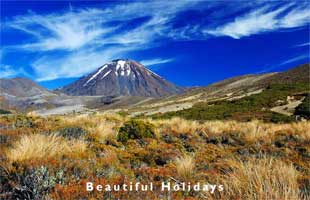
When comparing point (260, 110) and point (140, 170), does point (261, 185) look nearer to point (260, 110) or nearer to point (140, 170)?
point (140, 170)

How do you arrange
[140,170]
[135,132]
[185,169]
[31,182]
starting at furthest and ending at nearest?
[135,132], [140,170], [185,169], [31,182]

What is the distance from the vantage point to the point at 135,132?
13.9 m

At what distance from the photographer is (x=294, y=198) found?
4793 mm

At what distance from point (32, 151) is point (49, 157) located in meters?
0.36

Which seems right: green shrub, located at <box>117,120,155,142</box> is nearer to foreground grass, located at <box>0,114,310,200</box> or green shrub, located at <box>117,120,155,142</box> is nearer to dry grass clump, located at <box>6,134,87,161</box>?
foreground grass, located at <box>0,114,310,200</box>

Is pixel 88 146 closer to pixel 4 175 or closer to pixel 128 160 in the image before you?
pixel 128 160

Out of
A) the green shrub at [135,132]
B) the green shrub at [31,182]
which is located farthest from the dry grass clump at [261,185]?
the green shrub at [135,132]

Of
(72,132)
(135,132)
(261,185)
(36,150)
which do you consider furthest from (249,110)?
(261,185)

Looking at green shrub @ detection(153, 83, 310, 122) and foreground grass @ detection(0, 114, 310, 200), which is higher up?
green shrub @ detection(153, 83, 310, 122)

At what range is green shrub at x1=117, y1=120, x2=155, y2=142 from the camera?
13.6m

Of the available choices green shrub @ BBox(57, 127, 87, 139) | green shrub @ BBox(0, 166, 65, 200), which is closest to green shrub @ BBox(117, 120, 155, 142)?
green shrub @ BBox(57, 127, 87, 139)

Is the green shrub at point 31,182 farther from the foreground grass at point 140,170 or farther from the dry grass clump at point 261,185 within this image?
the dry grass clump at point 261,185

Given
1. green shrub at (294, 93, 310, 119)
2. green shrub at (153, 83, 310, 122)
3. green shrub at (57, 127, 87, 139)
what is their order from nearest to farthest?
1. green shrub at (57, 127, 87, 139)
2. green shrub at (294, 93, 310, 119)
3. green shrub at (153, 83, 310, 122)

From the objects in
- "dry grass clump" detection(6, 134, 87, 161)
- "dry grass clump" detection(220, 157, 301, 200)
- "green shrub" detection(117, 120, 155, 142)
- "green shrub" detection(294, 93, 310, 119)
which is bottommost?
"dry grass clump" detection(220, 157, 301, 200)
